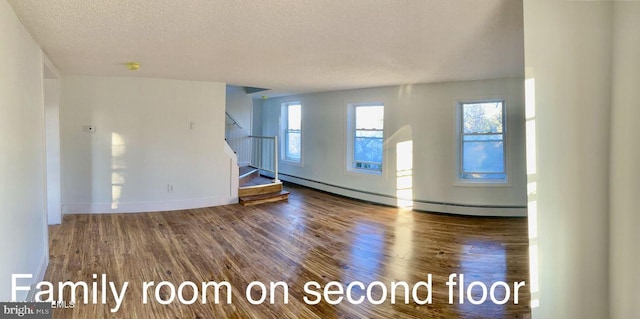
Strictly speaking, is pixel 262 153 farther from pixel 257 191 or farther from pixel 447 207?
pixel 447 207

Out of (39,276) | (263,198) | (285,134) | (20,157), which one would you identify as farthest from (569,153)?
(285,134)

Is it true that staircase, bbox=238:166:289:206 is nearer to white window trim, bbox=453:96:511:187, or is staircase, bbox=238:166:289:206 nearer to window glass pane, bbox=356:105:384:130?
window glass pane, bbox=356:105:384:130

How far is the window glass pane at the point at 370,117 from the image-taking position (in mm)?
6219

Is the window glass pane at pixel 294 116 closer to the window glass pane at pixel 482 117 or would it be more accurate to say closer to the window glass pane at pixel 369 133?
the window glass pane at pixel 369 133

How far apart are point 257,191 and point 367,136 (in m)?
2.33

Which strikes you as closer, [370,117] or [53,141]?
[53,141]

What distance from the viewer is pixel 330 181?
276 inches

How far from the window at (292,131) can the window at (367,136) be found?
5.45ft

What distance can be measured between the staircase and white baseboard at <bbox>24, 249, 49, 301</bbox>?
9.73 ft

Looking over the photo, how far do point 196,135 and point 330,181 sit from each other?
2.84 meters

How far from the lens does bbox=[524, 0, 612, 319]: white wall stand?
156 cm

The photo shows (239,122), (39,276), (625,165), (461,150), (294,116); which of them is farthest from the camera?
(294,116)

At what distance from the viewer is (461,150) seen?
17.6 feet

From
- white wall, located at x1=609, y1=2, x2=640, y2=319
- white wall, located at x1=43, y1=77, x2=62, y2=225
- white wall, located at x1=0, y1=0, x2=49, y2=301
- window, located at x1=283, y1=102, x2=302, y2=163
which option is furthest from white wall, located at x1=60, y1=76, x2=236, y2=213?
white wall, located at x1=609, y1=2, x2=640, y2=319
